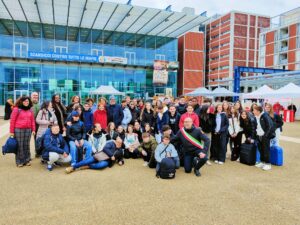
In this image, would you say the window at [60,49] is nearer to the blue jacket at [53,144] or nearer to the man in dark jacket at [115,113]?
the man in dark jacket at [115,113]

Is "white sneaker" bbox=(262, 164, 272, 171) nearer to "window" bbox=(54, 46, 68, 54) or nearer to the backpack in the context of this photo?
the backpack

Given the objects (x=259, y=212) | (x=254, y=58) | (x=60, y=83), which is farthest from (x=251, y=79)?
(x=254, y=58)

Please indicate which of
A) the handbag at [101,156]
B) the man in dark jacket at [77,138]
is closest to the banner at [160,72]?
the man in dark jacket at [77,138]

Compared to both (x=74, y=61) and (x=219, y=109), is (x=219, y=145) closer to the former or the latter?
(x=219, y=109)

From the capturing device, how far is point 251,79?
30828mm

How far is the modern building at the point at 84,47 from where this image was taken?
2433 cm

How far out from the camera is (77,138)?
6.25 m

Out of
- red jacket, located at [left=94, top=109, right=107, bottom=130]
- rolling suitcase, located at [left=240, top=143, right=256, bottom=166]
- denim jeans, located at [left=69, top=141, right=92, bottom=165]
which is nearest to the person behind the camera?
denim jeans, located at [left=69, top=141, right=92, bottom=165]

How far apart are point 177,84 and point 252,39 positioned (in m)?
38.9

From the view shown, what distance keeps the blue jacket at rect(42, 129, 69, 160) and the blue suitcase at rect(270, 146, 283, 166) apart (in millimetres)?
5390

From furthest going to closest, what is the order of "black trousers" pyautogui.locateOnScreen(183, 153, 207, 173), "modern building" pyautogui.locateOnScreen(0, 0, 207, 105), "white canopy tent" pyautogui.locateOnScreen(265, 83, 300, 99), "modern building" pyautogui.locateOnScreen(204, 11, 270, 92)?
"modern building" pyautogui.locateOnScreen(204, 11, 270, 92) → "modern building" pyautogui.locateOnScreen(0, 0, 207, 105) → "white canopy tent" pyautogui.locateOnScreen(265, 83, 300, 99) → "black trousers" pyautogui.locateOnScreen(183, 153, 207, 173)

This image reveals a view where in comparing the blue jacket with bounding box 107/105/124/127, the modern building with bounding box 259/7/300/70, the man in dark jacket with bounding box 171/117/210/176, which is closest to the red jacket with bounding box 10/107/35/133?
the blue jacket with bounding box 107/105/124/127

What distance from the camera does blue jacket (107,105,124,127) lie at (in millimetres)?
7746

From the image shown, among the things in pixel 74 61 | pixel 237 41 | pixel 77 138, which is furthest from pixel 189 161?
pixel 237 41
